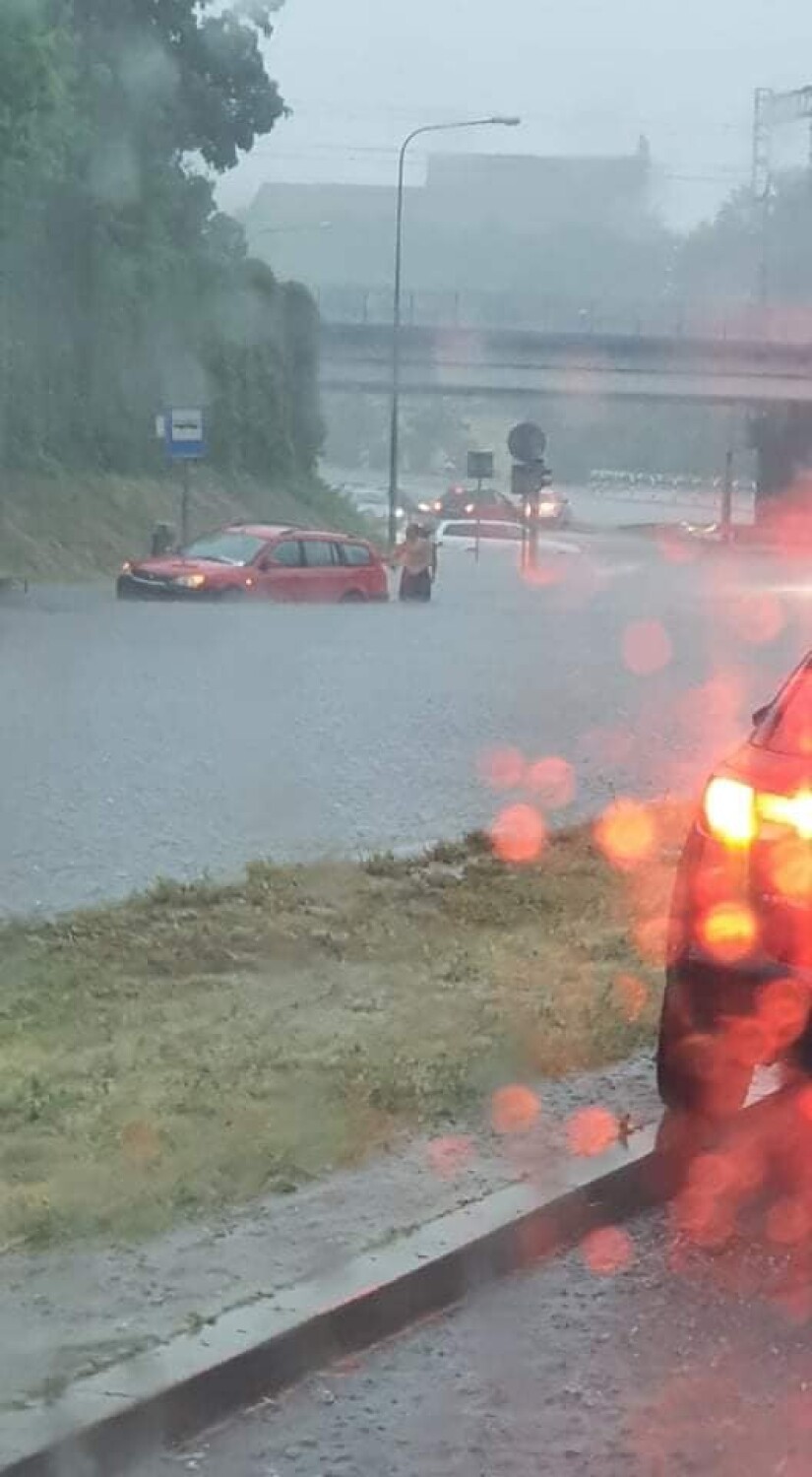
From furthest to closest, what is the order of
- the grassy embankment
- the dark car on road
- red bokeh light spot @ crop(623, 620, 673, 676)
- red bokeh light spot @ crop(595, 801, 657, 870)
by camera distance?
1. the grassy embankment
2. red bokeh light spot @ crop(623, 620, 673, 676)
3. red bokeh light spot @ crop(595, 801, 657, 870)
4. the dark car on road

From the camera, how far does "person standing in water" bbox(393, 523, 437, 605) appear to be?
37.2m

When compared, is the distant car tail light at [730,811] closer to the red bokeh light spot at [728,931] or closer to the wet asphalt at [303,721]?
the red bokeh light spot at [728,931]

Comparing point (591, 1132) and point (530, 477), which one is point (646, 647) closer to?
point (530, 477)

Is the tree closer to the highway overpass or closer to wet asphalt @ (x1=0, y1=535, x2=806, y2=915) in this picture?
wet asphalt @ (x1=0, y1=535, x2=806, y2=915)

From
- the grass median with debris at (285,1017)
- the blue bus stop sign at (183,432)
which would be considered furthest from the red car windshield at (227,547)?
the grass median with debris at (285,1017)

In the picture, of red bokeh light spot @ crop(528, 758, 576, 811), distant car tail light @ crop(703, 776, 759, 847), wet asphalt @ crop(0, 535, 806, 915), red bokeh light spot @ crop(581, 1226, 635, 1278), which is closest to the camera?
red bokeh light spot @ crop(581, 1226, 635, 1278)

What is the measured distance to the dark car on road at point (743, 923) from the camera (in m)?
6.01

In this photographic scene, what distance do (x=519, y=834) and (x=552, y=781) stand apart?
329cm

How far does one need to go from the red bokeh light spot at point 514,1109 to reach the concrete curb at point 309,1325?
319 millimetres

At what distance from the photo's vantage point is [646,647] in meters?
30.2

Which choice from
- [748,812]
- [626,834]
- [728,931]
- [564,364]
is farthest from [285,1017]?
[564,364]

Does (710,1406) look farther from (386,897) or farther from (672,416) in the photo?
(672,416)

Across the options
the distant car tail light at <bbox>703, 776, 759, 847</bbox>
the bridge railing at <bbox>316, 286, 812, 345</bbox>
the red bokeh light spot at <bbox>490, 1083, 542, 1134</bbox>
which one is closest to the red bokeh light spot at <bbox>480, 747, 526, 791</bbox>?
the red bokeh light spot at <bbox>490, 1083, 542, 1134</bbox>

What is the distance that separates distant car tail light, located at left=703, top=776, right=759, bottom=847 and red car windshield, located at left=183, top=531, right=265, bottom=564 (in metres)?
27.7
